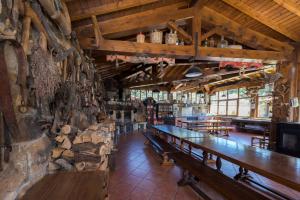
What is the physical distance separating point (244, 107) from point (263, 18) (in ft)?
27.1

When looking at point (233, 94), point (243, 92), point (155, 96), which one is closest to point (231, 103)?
point (233, 94)

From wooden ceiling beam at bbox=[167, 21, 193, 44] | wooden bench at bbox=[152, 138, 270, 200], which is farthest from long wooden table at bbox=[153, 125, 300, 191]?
wooden ceiling beam at bbox=[167, 21, 193, 44]

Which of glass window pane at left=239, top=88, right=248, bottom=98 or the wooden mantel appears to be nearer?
the wooden mantel

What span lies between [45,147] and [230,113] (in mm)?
11933

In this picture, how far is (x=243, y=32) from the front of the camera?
13.0 ft

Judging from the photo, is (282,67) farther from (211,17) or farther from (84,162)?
(84,162)

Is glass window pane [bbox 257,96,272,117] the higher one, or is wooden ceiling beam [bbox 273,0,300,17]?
wooden ceiling beam [bbox 273,0,300,17]

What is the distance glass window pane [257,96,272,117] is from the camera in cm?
934

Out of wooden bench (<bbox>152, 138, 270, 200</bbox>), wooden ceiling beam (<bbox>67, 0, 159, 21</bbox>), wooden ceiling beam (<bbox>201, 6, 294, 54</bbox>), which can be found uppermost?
wooden ceiling beam (<bbox>201, 6, 294, 54</bbox>)

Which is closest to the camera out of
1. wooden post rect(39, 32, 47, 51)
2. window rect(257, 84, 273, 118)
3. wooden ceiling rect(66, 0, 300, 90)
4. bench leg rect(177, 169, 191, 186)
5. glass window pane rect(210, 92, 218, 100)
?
A: wooden post rect(39, 32, 47, 51)

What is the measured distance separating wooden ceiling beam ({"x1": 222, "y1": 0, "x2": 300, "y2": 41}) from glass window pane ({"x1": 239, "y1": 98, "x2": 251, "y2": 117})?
7.11 meters

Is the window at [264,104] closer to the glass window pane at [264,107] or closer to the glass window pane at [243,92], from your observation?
the glass window pane at [264,107]

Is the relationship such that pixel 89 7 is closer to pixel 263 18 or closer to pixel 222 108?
pixel 263 18

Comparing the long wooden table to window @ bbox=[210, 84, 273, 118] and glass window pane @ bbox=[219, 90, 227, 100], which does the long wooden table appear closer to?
window @ bbox=[210, 84, 273, 118]
